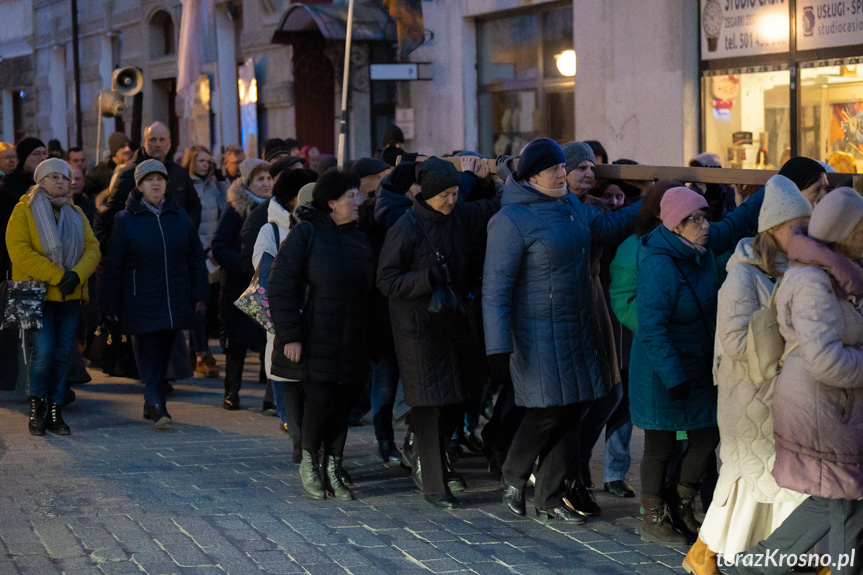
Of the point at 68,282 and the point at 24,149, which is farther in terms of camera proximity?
the point at 24,149

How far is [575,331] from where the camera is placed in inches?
265

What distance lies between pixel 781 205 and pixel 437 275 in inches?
81.5

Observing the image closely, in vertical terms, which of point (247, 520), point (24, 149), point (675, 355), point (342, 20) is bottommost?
point (247, 520)

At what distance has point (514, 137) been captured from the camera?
18.4m

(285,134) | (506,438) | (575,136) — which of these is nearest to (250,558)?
(506,438)

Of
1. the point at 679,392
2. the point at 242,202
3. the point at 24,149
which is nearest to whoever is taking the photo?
the point at 679,392

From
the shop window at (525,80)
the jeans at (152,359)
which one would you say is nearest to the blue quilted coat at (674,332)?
the jeans at (152,359)

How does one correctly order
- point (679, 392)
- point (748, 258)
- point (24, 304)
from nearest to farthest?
1. point (748, 258)
2. point (679, 392)
3. point (24, 304)

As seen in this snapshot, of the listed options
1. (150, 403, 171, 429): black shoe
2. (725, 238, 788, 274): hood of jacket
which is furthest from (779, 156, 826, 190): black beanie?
(150, 403, 171, 429): black shoe

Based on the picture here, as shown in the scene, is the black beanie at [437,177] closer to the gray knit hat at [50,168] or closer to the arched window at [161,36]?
the gray knit hat at [50,168]

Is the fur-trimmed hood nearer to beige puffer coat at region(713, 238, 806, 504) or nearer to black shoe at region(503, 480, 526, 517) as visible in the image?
black shoe at region(503, 480, 526, 517)

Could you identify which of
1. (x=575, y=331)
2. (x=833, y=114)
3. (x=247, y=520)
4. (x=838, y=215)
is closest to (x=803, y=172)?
(x=575, y=331)

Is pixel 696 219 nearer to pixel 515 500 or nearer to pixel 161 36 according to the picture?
pixel 515 500

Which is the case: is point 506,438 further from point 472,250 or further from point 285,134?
point 285,134
